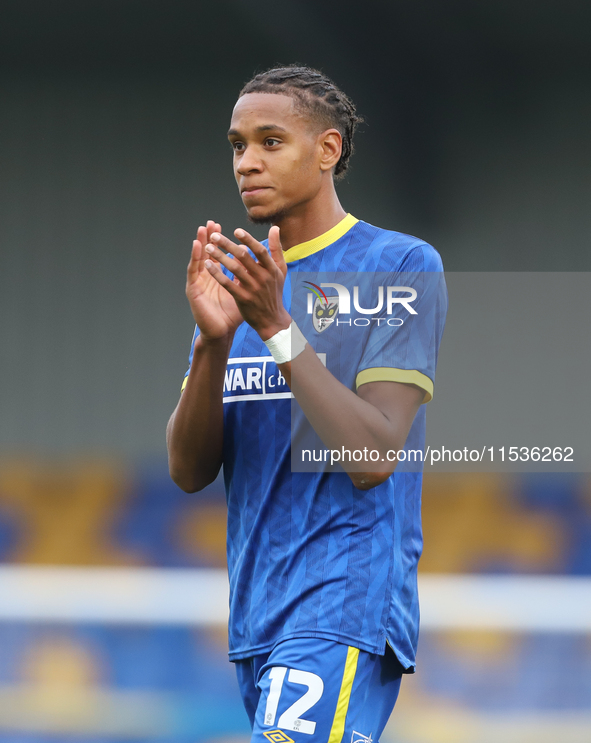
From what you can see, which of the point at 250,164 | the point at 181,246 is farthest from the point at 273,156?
the point at 181,246

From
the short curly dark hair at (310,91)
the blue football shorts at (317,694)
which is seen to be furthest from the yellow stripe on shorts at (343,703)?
the short curly dark hair at (310,91)

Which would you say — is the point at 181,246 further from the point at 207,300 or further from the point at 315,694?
the point at 315,694

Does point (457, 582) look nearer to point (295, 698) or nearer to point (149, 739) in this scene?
point (149, 739)

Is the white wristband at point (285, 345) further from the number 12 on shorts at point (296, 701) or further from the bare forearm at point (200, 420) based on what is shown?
the number 12 on shorts at point (296, 701)

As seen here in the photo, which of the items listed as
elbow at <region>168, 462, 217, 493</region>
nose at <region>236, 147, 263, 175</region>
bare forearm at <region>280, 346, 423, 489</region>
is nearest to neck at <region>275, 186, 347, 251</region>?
nose at <region>236, 147, 263, 175</region>

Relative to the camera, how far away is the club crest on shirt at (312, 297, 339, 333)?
1.74m

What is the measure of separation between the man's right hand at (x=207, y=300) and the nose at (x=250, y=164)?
140 millimetres

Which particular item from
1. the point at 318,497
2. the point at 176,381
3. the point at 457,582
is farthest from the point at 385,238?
the point at 176,381

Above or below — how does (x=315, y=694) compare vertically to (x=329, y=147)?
below

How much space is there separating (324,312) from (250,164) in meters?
0.31

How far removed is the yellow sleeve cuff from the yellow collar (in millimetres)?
326

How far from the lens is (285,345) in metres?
1.51

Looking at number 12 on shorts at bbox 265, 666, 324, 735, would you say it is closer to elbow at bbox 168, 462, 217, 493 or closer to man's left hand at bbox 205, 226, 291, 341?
elbow at bbox 168, 462, 217, 493

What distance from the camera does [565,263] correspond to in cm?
586
